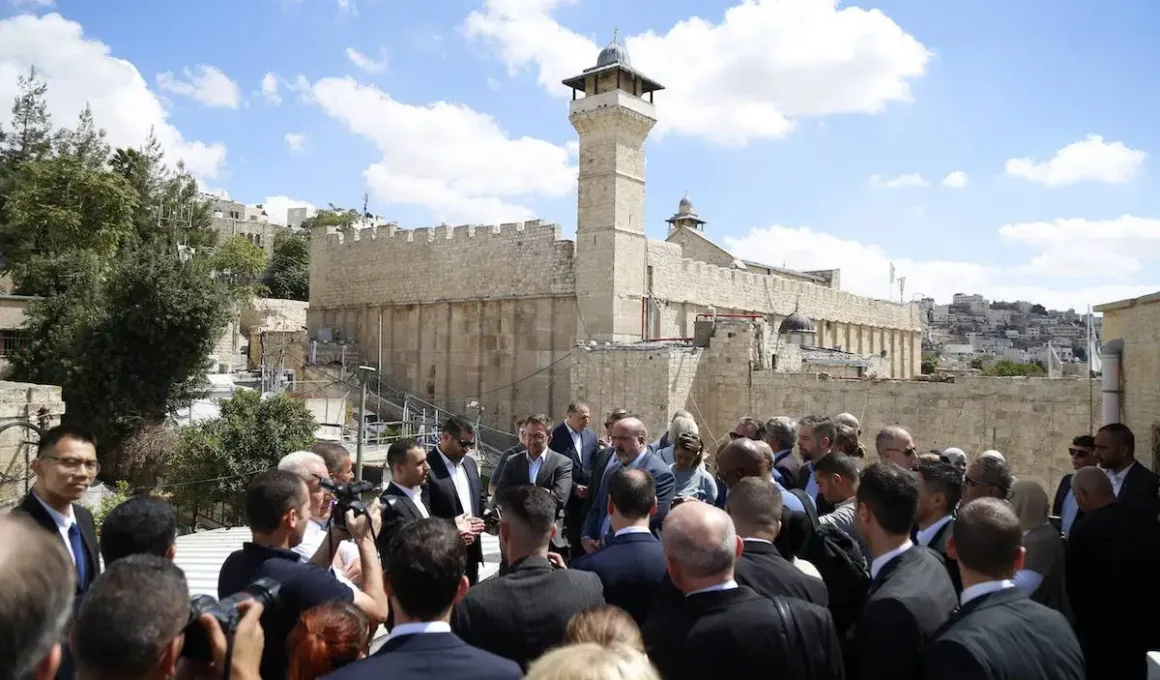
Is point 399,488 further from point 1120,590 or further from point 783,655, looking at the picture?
point 1120,590

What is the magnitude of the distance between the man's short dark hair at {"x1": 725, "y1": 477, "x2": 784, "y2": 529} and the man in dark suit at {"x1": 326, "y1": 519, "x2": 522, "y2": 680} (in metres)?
1.21

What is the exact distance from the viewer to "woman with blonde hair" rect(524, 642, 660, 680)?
159cm

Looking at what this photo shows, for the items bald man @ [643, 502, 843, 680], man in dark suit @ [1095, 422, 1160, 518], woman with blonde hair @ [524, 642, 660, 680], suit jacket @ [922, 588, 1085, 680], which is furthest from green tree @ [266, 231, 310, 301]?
woman with blonde hair @ [524, 642, 660, 680]

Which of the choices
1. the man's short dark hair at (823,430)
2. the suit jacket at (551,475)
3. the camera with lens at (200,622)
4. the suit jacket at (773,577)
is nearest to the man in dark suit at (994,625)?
the suit jacket at (773,577)

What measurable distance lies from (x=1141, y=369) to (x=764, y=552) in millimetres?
6214

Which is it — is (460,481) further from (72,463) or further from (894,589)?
(894,589)

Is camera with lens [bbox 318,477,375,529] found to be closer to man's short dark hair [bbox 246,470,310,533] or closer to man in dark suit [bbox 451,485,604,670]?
man's short dark hair [bbox 246,470,310,533]

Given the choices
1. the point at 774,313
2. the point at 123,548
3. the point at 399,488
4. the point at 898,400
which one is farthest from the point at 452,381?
the point at 123,548

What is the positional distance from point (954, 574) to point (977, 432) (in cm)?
980

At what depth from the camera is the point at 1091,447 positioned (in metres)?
5.97

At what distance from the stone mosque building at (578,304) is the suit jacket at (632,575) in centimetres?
1273

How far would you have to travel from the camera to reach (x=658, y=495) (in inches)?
196

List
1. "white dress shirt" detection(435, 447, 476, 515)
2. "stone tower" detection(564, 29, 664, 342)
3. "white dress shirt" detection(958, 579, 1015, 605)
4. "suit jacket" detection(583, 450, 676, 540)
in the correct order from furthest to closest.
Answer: "stone tower" detection(564, 29, 664, 342), "white dress shirt" detection(435, 447, 476, 515), "suit jacket" detection(583, 450, 676, 540), "white dress shirt" detection(958, 579, 1015, 605)

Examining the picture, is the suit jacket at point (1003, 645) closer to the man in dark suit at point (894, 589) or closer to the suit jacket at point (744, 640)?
the man in dark suit at point (894, 589)
